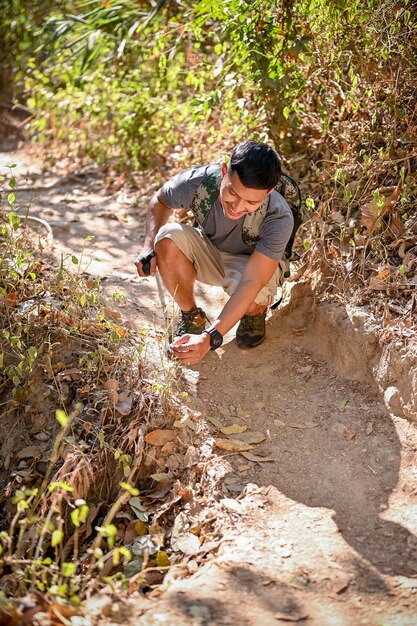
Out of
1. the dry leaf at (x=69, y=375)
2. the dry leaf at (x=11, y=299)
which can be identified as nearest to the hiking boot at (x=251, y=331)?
the dry leaf at (x=69, y=375)

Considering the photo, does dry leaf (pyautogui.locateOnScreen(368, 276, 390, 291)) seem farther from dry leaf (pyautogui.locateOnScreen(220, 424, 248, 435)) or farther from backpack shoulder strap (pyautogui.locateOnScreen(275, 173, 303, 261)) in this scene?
dry leaf (pyautogui.locateOnScreen(220, 424, 248, 435))

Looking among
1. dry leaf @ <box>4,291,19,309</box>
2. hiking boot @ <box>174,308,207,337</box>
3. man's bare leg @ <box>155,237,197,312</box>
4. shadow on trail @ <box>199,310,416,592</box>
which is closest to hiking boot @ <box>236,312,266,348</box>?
shadow on trail @ <box>199,310,416,592</box>

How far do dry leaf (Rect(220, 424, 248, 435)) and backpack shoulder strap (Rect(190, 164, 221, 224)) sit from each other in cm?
107

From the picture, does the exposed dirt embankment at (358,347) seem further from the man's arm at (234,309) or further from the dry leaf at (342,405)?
the man's arm at (234,309)

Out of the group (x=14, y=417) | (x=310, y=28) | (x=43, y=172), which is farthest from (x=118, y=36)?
(x=14, y=417)

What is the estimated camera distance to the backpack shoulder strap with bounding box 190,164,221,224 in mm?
3238

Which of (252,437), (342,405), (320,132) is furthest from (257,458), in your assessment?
(320,132)

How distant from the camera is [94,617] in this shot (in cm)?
205

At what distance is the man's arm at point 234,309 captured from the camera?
2.87m

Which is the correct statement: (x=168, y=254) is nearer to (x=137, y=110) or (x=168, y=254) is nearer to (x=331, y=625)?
(x=331, y=625)

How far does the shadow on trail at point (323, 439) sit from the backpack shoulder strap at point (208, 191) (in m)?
0.80

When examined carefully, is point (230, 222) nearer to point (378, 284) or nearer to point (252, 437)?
point (378, 284)

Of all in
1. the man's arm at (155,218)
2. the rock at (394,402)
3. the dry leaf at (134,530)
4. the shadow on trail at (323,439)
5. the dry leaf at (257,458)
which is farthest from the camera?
the man's arm at (155,218)

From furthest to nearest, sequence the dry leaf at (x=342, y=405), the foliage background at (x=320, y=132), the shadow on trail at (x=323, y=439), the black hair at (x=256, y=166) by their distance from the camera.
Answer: the foliage background at (x=320, y=132) → the dry leaf at (x=342, y=405) → the black hair at (x=256, y=166) → the shadow on trail at (x=323, y=439)
